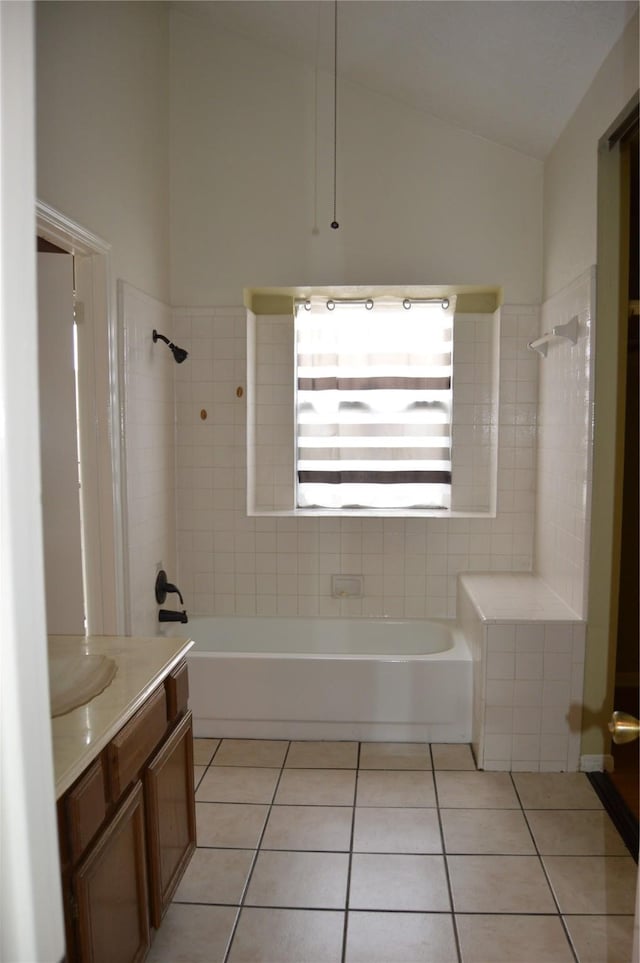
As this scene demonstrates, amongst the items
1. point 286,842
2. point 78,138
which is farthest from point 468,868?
point 78,138

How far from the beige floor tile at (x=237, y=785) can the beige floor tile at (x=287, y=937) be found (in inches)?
24.7

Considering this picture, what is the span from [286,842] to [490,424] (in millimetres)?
2354

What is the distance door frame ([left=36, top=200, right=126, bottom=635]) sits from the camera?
261 centimetres

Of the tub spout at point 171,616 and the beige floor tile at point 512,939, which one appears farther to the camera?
the tub spout at point 171,616

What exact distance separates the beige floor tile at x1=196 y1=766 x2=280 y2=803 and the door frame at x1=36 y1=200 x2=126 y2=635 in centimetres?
74

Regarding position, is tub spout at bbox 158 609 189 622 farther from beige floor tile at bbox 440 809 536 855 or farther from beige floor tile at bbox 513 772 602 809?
beige floor tile at bbox 513 772 602 809

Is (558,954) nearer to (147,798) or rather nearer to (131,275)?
(147,798)

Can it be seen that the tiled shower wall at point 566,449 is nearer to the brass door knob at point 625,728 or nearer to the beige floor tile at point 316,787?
the beige floor tile at point 316,787

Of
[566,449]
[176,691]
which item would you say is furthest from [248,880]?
[566,449]

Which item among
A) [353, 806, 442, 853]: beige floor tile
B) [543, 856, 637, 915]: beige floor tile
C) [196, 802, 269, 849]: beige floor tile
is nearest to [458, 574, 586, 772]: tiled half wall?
[353, 806, 442, 853]: beige floor tile

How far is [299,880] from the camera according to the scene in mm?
2150

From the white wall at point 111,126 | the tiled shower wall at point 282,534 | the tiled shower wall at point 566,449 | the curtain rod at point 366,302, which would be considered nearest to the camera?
the white wall at point 111,126

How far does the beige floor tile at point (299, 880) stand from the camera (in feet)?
6.74

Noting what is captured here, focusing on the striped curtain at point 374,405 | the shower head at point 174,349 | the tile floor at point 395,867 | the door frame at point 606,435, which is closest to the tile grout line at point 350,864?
the tile floor at point 395,867
